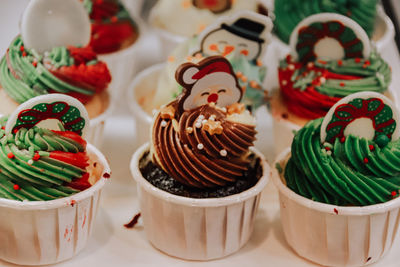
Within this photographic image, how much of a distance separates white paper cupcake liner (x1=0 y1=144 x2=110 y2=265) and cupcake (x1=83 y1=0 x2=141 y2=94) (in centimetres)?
145

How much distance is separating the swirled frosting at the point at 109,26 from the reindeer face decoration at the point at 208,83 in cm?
150

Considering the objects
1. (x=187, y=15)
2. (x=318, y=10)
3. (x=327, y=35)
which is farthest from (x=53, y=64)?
(x=318, y=10)

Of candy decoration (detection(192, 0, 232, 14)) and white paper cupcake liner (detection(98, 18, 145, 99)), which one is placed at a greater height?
candy decoration (detection(192, 0, 232, 14))

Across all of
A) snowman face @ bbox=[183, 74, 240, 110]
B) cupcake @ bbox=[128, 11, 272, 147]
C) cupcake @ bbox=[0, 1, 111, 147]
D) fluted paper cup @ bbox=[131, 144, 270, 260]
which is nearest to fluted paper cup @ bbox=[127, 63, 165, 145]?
cupcake @ bbox=[128, 11, 272, 147]

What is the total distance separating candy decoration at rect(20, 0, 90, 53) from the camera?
318 centimetres

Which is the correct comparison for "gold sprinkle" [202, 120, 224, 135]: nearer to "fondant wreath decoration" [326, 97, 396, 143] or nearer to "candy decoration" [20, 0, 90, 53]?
"fondant wreath decoration" [326, 97, 396, 143]

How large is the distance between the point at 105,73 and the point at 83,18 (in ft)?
0.94

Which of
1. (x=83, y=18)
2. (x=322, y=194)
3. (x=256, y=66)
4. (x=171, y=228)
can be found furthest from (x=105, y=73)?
(x=322, y=194)

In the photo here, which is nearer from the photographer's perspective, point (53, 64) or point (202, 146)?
point (202, 146)

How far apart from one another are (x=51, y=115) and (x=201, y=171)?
603mm

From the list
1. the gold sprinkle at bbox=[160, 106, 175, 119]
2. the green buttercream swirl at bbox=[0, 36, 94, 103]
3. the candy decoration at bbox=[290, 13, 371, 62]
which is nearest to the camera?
the gold sprinkle at bbox=[160, 106, 175, 119]

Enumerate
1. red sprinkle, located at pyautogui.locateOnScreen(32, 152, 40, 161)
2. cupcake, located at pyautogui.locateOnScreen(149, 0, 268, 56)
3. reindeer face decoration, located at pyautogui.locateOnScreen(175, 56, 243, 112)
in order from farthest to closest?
1. cupcake, located at pyautogui.locateOnScreen(149, 0, 268, 56)
2. reindeer face decoration, located at pyautogui.locateOnScreen(175, 56, 243, 112)
3. red sprinkle, located at pyautogui.locateOnScreen(32, 152, 40, 161)

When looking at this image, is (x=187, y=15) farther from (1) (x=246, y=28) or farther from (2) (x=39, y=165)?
(2) (x=39, y=165)

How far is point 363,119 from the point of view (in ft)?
8.99
